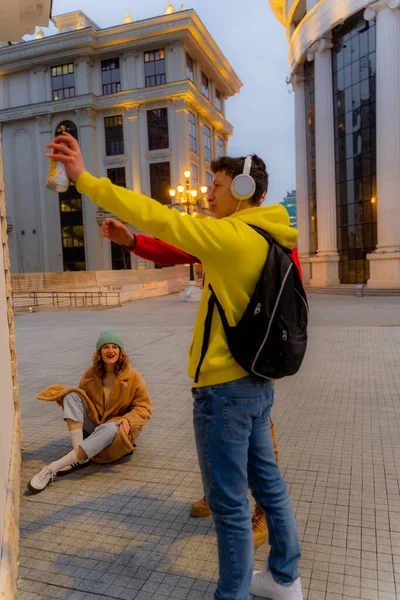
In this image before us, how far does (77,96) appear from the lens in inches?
1863

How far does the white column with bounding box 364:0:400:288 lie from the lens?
2553 cm

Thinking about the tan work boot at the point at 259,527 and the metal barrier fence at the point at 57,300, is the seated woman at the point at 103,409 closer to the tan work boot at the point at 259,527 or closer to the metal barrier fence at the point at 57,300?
the tan work boot at the point at 259,527

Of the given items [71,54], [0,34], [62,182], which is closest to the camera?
[62,182]

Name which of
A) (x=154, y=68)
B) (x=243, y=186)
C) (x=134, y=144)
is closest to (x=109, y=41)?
(x=154, y=68)

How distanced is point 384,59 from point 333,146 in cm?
577

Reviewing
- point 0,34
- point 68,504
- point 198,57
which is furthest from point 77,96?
point 68,504

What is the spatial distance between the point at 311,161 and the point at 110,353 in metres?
32.7

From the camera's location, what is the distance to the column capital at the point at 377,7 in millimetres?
25000

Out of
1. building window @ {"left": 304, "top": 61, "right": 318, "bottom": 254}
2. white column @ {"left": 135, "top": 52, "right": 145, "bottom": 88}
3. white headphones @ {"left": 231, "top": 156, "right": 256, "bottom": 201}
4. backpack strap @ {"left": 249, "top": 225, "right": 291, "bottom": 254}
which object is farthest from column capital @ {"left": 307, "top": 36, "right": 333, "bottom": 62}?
backpack strap @ {"left": 249, "top": 225, "right": 291, "bottom": 254}

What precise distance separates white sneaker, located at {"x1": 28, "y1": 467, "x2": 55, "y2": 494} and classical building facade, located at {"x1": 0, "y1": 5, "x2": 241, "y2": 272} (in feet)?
146

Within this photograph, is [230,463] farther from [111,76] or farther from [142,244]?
[111,76]

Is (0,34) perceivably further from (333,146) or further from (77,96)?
(77,96)

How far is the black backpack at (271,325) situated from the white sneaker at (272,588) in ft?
3.51

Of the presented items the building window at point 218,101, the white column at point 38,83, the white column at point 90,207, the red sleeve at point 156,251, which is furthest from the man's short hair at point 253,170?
the building window at point 218,101
